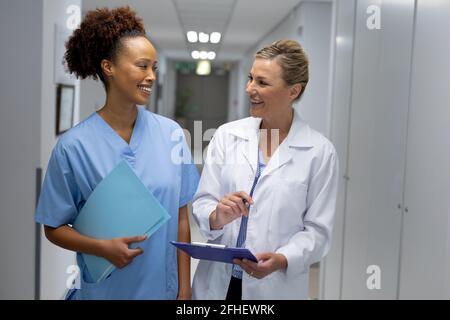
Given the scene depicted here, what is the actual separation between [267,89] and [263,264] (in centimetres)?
45

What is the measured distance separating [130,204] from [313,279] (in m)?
2.98

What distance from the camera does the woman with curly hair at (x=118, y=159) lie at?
134 cm

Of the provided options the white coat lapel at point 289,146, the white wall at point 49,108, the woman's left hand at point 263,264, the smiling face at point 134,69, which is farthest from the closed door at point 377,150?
the white wall at point 49,108

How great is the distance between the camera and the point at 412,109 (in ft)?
6.54

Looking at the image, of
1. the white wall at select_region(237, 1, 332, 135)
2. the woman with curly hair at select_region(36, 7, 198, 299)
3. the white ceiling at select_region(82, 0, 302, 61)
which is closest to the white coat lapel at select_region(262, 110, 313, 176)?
the woman with curly hair at select_region(36, 7, 198, 299)

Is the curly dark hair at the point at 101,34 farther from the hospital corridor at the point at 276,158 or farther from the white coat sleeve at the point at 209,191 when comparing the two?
the white coat sleeve at the point at 209,191

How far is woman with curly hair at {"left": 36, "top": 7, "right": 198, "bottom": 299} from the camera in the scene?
1.34m

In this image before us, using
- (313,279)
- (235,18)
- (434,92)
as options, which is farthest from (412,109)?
(235,18)

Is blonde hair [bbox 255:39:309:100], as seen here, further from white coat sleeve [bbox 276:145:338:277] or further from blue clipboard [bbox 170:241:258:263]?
blue clipboard [bbox 170:241:258:263]

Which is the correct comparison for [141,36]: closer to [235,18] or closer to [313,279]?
[313,279]

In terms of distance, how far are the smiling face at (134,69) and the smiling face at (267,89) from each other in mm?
275

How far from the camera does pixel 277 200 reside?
4.80 feet

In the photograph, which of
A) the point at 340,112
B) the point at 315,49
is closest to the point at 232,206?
the point at 340,112
